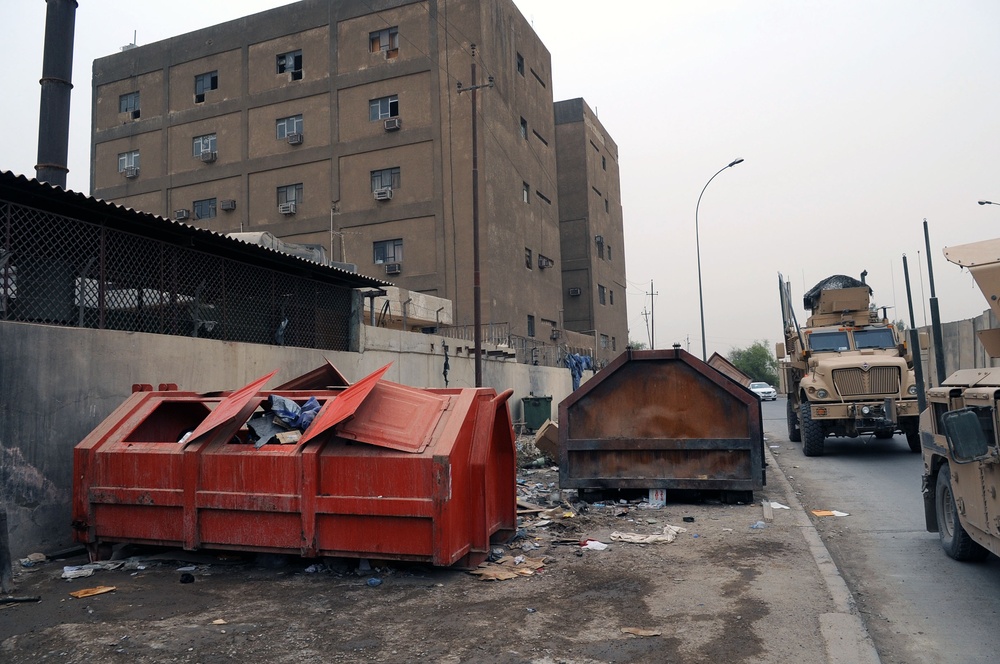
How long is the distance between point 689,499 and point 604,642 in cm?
481

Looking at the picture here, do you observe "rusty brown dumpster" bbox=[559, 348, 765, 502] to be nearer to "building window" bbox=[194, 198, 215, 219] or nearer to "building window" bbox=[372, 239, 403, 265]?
"building window" bbox=[372, 239, 403, 265]

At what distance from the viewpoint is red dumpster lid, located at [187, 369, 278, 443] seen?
231 inches

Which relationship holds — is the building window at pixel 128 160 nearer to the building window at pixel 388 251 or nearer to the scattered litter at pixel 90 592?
the building window at pixel 388 251

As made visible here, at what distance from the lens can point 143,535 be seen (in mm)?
6059

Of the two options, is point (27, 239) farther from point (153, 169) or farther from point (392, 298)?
point (153, 169)

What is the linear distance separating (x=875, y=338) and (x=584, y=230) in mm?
29070

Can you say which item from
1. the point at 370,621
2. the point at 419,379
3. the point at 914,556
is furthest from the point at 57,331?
the point at 419,379

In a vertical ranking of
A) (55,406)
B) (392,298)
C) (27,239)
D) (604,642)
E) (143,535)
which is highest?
(392,298)

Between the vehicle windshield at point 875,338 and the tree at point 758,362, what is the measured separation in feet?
214

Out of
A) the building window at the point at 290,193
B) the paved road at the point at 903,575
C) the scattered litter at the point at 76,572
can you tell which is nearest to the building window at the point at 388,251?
the building window at the point at 290,193

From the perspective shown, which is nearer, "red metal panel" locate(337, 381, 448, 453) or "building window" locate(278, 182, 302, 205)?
"red metal panel" locate(337, 381, 448, 453)

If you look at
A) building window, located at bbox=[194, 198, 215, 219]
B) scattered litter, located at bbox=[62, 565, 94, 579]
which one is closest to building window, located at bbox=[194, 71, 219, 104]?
building window, located at bbox=[194, 198, 215, 219]

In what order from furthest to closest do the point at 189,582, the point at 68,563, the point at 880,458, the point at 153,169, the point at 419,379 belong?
the point at 153,169
the point at 419,379
the point at 880,458
the point at 68,563
the point at 189,582

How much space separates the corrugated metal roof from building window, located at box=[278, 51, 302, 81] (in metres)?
22.9
